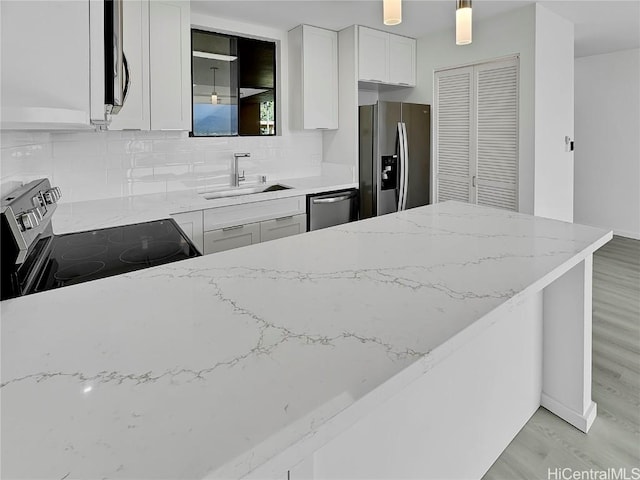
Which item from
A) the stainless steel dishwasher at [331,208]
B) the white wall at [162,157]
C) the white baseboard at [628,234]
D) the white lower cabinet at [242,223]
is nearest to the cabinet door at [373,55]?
the white wall at [162,157]

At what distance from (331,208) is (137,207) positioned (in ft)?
5.31

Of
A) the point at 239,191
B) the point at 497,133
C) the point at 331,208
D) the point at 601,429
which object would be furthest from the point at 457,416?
the point at 497,133

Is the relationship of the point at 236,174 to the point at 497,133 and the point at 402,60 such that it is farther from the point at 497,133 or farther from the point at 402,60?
the point at 497,133

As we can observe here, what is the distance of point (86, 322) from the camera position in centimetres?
84

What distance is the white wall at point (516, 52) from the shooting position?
341cm

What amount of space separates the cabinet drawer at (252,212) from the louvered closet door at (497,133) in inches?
71.6

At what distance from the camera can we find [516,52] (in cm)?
348

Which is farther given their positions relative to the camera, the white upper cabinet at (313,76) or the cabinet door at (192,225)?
the white upper cabinet at (313,76)

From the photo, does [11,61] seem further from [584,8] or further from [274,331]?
[584,8]

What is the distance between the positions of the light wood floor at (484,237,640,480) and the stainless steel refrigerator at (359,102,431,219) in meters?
1.95

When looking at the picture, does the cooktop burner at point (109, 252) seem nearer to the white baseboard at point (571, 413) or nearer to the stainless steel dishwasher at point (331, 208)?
the stainless steel dishwasher at point (331, 208)

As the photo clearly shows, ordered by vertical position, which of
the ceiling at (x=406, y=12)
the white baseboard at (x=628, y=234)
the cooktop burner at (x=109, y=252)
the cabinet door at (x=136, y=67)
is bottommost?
the white baseboard at (x=628, y=234)

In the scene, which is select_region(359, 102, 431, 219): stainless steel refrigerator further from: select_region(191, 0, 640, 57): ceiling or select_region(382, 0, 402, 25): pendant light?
select_region(382, 0, 402, 25): pendant light
